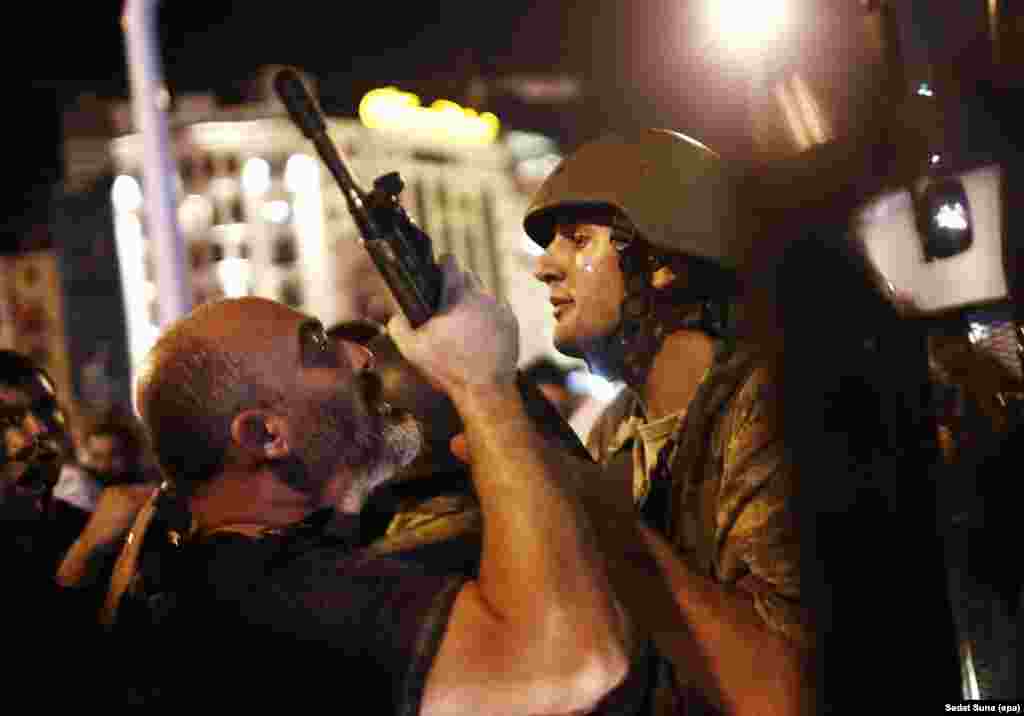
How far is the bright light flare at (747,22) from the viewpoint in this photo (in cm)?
320

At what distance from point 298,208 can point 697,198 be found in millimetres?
57352

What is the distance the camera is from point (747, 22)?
342 cm

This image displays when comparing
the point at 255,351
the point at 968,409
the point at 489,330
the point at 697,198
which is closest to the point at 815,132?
the point at 697,198

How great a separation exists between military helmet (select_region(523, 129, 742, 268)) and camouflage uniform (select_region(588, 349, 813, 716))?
0.31 meters

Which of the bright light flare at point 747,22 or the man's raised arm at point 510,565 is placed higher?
the bright light flare at point 747,22

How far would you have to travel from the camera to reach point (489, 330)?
2.04 m

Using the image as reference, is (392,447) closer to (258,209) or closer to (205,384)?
(205,384)

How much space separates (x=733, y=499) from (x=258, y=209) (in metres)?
59.0

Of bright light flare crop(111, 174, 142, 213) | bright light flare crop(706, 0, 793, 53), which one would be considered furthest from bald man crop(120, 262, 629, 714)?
bright light flare crop(111, 174, 142, 213)

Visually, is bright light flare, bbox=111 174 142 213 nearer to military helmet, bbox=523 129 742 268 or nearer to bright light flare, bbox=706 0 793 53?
bright light flare, bbox=706 0 793 53

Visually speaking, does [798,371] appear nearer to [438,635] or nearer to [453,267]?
[453,267]

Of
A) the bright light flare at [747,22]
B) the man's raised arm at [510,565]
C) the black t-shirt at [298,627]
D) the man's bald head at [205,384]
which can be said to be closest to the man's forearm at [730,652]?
the man's raised arm at [510,565]

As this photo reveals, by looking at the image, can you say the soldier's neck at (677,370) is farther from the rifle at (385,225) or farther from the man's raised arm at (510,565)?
the rifle at (385,225)

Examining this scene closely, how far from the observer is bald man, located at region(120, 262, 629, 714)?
192cm
